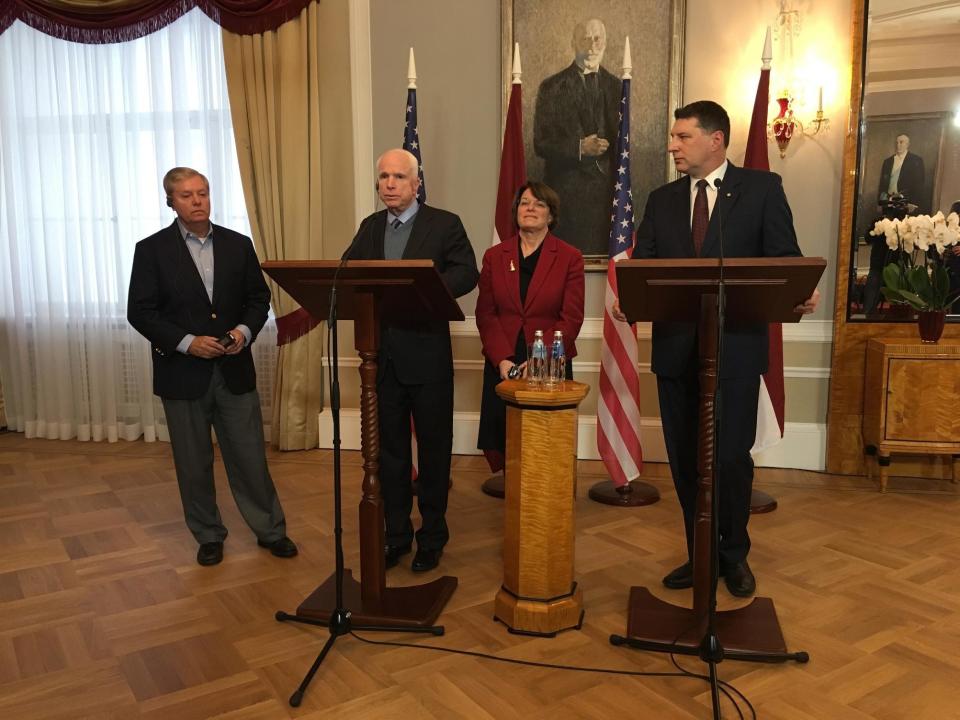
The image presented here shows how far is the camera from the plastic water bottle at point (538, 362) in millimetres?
2543

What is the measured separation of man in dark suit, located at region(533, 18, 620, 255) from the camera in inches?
180

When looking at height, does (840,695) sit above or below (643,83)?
below

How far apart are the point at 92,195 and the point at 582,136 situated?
10.8 ft

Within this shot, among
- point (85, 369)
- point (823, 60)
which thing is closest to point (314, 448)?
point (85, 369)

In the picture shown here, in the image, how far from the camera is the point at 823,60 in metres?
4.30

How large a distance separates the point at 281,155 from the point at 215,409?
2299 mm

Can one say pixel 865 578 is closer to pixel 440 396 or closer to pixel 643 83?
pixel 440 396

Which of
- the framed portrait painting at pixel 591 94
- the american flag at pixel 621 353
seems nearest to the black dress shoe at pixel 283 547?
the american flag at pixel 621 353

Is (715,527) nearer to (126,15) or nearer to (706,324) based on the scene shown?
(706,324)

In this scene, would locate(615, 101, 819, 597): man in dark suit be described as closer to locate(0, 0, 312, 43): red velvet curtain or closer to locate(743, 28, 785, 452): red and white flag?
locate(743, 28, 785, 452): red and white flag

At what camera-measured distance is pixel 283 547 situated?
3250mm

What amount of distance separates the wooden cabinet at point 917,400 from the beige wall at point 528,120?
456mm

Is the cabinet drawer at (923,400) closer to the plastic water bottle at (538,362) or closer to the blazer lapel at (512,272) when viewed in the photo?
the blazer lapel at (512,272)

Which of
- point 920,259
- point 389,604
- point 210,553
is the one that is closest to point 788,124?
point 920,259
